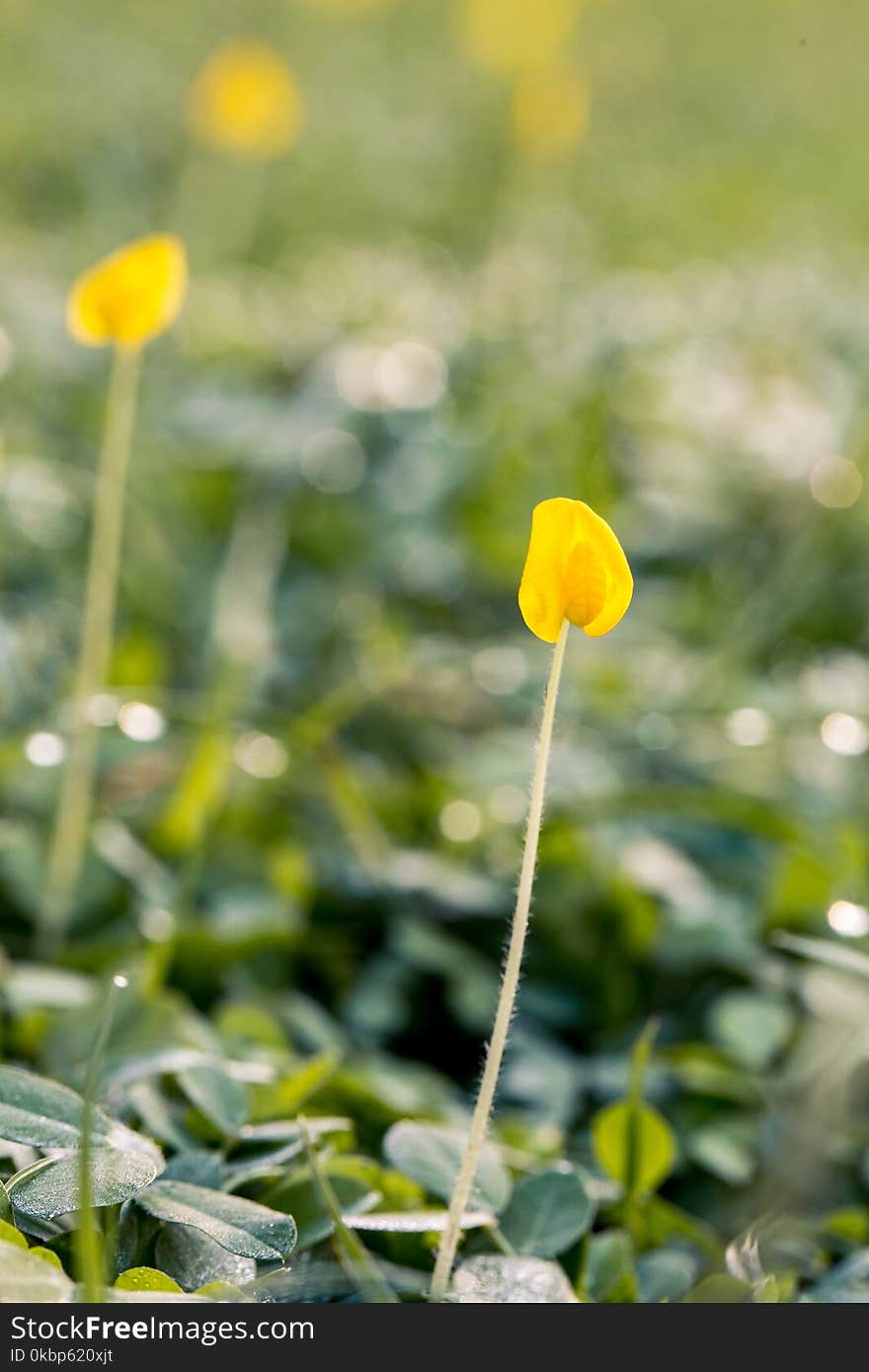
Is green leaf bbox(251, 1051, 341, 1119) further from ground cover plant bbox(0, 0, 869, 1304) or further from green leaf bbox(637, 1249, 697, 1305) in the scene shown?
green leaf bbox(637, 1249, 697, 1305)

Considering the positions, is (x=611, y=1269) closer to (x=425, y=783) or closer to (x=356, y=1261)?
(x=356, y=1261)

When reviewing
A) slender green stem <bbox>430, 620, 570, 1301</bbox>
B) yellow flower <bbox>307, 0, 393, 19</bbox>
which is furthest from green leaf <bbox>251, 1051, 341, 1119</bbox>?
yellow flower <bbox>307, 0, 393, 19</bbox>

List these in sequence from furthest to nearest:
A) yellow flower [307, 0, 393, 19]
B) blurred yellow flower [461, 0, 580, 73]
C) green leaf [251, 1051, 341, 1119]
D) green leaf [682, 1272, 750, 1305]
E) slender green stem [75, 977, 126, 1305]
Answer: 1. yellow flower [307, 0, 393, 19]
2. blurred yellow flower [461, 0, 580, 73]
3. green leaf [251, 1051, 341, 1119]
4. green leaf [682, 1272, 750, 1305]
5. slender green stem [75, 977, 126, 1305]

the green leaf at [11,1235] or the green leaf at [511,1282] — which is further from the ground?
the green leaf at [11,1235]

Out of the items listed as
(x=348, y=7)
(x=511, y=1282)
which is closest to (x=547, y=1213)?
(x=511, y=1282)

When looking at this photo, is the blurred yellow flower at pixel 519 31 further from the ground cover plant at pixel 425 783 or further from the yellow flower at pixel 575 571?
the yellow flower at pixel 575 571

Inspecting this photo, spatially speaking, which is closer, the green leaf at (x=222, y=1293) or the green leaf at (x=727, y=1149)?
the green leaf at (x=222, y=1293)

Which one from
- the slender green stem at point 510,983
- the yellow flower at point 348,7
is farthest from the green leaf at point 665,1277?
the yellow flower at point 348,7
